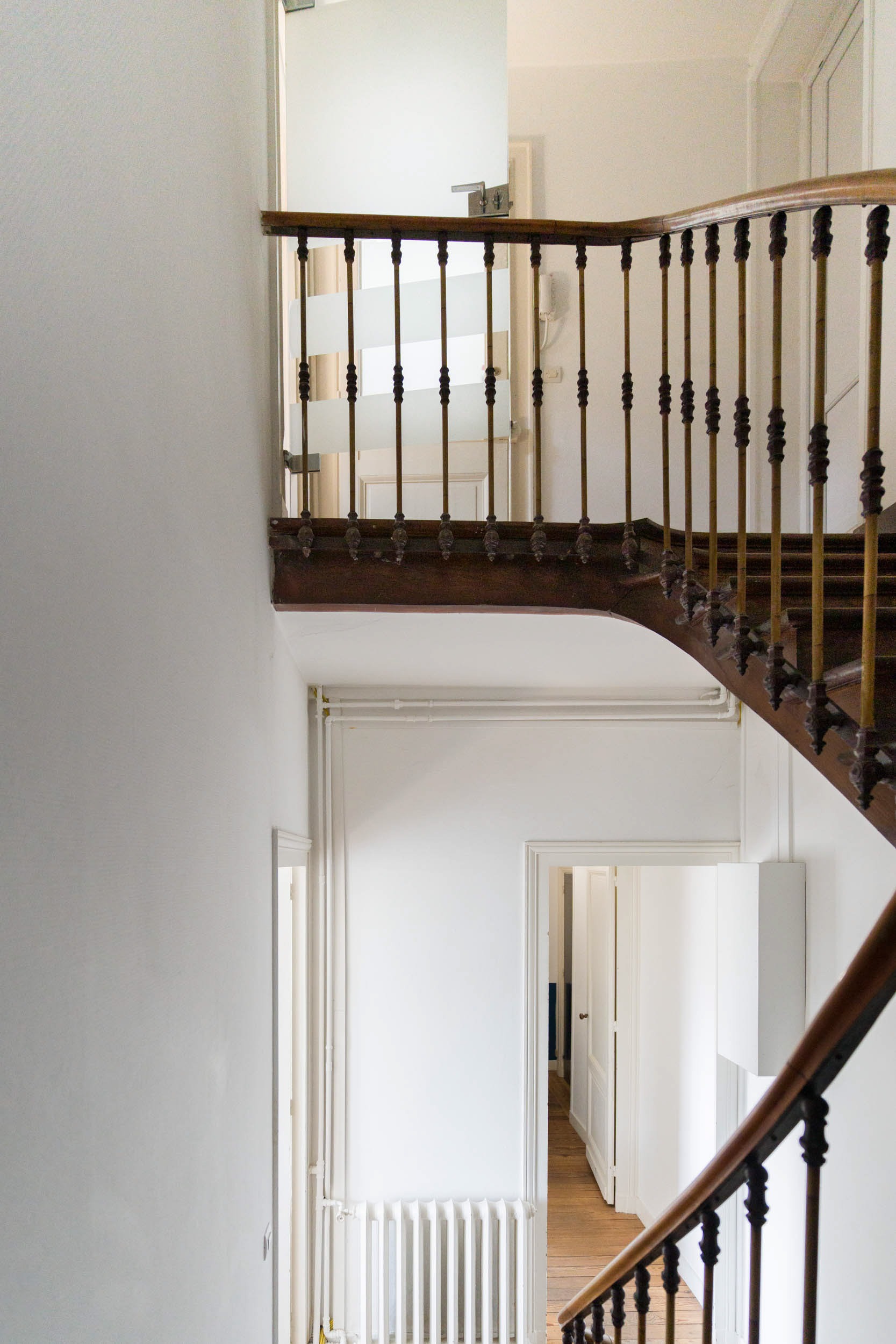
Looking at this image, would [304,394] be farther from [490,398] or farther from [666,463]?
[666,463]

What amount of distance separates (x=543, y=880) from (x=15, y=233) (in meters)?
3.81

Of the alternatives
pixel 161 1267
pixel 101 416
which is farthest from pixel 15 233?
pixel 161 1267

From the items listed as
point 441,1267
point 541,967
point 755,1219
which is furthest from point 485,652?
point 441,1267

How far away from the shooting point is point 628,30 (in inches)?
171

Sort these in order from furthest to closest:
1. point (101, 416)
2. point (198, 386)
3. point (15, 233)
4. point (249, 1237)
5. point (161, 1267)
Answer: point (249, 1237), point (198, 386), point (161, 1267), point (101, 416), point (15, 233)

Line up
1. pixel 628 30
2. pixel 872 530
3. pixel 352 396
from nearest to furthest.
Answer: pixel 872 530
pixel 352 396
pixel 628 30

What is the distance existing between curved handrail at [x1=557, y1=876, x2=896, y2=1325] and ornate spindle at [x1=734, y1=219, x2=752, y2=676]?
83 cm

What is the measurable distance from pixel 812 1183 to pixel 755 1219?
0.15 meters

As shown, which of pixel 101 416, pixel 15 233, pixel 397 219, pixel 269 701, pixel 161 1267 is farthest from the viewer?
pixel 269 701

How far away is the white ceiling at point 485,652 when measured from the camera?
9.63 ft

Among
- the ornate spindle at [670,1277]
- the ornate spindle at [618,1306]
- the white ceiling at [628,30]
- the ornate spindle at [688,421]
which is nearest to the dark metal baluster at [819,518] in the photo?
the ornate spindle at [688,421]

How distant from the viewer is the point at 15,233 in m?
0.86

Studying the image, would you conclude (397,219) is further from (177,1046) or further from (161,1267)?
(161,1267)

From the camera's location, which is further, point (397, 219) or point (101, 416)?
point (397, 219)
